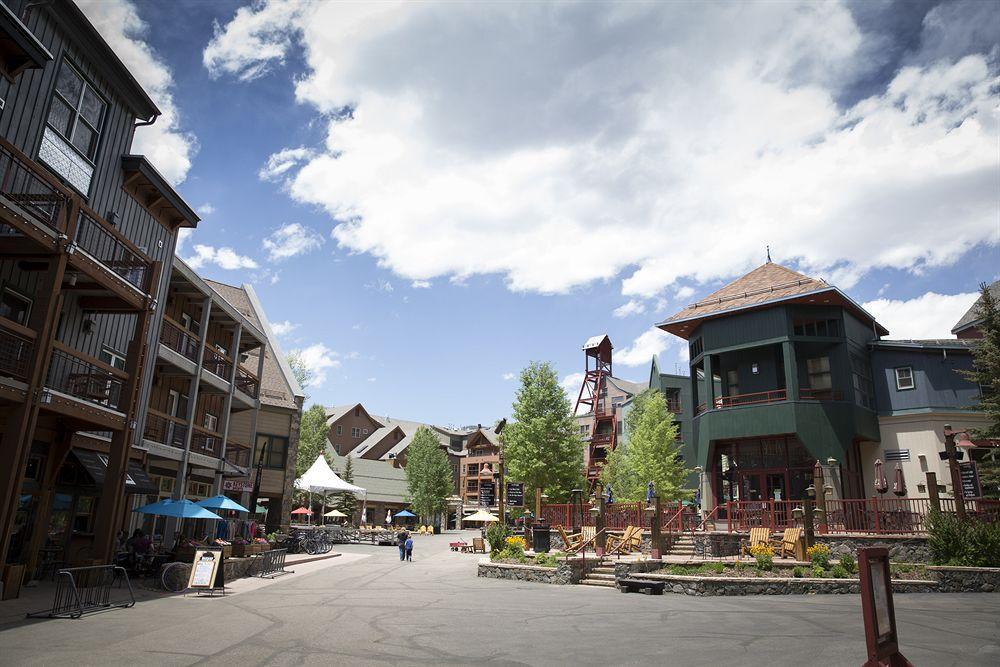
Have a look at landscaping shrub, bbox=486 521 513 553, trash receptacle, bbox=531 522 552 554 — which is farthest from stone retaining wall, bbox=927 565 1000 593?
landscaping shrub, bbox=486 521 513 553

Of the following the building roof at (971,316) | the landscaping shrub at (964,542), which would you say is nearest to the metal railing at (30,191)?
the landscaping shrub at (964,542)

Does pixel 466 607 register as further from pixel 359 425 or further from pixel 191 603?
pixel 359 425

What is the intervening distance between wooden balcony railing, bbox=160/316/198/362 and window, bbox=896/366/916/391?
30749 millimetres

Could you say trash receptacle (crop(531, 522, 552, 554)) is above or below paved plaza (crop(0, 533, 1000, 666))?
above

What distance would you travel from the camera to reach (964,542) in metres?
18.0

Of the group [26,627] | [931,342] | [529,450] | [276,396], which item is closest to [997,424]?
[931,342]

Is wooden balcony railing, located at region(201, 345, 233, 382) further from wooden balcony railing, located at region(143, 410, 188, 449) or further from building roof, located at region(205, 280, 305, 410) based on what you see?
building roof, located at region(205, 280, 305, 410)

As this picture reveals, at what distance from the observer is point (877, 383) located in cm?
3122

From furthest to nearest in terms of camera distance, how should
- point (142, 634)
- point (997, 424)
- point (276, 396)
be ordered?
point (276, 396), point (997, 424), point (142, 634)

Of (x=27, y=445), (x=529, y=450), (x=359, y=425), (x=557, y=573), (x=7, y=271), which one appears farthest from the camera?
(x=359, y=425)

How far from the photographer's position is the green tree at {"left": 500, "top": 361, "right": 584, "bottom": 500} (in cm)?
4134

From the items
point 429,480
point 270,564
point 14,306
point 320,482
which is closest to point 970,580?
point 270,564

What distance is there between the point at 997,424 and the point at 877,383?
24.9 ft

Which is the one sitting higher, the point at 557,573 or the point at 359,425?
the point at 359,425
